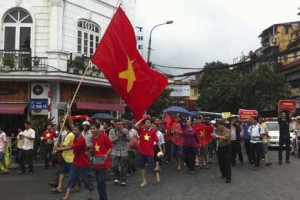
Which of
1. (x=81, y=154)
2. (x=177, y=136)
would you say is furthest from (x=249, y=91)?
(x=81, y=154)

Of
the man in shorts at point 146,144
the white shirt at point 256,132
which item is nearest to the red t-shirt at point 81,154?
the man in shorts at point 146,144

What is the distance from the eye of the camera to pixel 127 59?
10.9m

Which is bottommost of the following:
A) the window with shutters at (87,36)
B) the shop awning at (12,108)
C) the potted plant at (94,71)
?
the shop awning at (12,108)

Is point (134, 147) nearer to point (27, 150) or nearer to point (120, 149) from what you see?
point (120, 149)

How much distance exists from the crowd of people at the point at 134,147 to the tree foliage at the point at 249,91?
25961 millimetres

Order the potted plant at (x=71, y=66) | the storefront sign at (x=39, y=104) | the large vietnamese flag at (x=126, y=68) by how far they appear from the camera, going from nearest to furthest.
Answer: the large vietnamese flag at (x=126, y=68) < the storefront sign at (x=39, y=104) < the potted plant at (x=71, y=66)

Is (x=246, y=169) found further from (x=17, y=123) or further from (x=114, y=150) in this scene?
(x=17, y=123)

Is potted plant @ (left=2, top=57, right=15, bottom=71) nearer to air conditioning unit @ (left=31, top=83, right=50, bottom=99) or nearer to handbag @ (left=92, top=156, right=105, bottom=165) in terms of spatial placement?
air conditioning unit @ (left=31, top=83, right=50, bottom=99)

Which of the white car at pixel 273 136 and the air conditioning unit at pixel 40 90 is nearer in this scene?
the air conditioning unit at pixel 40 90

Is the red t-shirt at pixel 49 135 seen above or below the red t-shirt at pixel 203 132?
below

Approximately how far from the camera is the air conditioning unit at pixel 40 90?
22359 mm

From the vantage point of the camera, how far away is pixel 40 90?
2238 centimetres

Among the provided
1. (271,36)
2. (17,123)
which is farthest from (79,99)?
(271,36)

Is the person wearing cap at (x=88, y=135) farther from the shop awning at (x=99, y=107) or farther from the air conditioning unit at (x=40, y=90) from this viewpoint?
the shop awning at (x=99, y=107)
